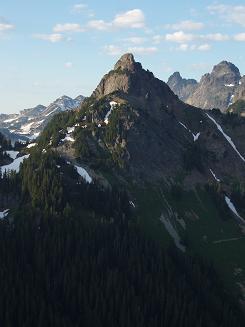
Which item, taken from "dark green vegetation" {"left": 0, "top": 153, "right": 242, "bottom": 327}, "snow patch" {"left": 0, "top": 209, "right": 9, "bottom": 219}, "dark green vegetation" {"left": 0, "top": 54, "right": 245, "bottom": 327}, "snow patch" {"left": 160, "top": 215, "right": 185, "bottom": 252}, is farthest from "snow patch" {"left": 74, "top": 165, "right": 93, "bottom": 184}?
"snow patch" {"left": 0, "top": 209, "right": 9, "bottom": 219}

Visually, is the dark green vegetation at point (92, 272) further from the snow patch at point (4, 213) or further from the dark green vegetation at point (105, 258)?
the snow patch at point (4, 213)

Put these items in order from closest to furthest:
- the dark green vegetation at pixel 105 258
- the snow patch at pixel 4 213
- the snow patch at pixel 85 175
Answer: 1. the dark green vegetation at pixel 105 258
2. the snow patch at pixel 4 213
3. the snow patch at pixel 85 175

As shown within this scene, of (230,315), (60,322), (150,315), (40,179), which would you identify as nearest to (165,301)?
(150,315)

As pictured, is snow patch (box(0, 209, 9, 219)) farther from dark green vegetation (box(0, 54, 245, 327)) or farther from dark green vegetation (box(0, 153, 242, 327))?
dark green vegetation (box(0, 153, 242, 327))

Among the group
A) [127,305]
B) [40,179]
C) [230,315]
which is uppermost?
[40,179]

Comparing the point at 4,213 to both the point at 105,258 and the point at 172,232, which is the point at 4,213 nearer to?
the point at 105,258

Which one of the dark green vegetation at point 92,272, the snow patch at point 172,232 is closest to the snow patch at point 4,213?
the dark green vegetation at point 92,272

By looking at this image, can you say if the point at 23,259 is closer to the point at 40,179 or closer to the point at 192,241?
the point at 40,179

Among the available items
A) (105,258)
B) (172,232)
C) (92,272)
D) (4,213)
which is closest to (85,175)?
(4,213)
